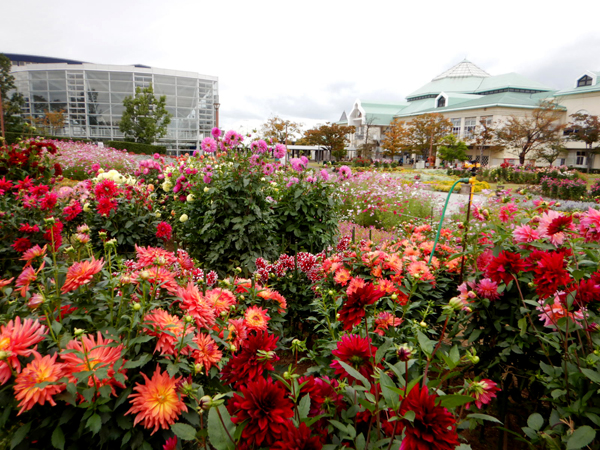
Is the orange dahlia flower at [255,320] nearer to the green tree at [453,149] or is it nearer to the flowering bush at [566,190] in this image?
the flowering bush at [566,190]

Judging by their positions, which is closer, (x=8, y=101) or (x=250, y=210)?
(x=250, y=210)

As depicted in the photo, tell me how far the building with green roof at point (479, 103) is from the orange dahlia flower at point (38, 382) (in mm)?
29326

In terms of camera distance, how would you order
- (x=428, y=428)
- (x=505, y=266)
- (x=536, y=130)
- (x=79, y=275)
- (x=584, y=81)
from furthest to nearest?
(x=584, y=81) → (x=536, y=130) → (x=505, y=266) → (x=79, y=275) → (x=428, y=428)

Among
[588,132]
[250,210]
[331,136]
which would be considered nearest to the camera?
[250,210]

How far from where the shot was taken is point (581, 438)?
2.82 ft

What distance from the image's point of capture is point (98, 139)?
29.3 metres

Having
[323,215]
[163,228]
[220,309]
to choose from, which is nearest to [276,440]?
[220,309]

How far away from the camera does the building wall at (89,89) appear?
2827 cm

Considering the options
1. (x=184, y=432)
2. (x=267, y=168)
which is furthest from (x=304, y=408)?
(x=267, y=168)

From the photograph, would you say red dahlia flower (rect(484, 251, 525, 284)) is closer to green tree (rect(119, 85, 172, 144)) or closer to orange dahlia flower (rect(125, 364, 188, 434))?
orange dahlia flower (rect(125, 364, 188, 434))

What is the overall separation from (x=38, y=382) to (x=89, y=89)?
3479cm

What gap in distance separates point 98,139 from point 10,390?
34.0 metres

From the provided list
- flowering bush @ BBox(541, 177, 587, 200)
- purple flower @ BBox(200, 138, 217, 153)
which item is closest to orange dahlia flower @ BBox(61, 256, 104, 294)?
purple flower @ BBox(200, 138, 217, 153)

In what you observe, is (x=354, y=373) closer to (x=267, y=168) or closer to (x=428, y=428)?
(x=428, y=428)
